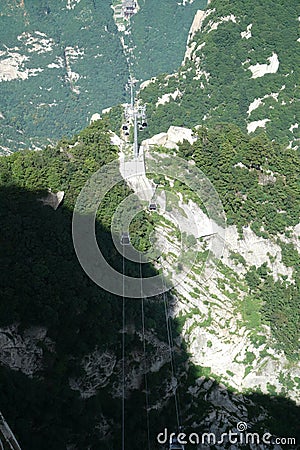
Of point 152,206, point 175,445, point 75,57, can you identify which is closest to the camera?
point 175,445

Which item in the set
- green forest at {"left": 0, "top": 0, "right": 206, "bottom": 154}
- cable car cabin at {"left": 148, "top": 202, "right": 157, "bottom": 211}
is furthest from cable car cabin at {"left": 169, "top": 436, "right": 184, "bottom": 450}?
green forest at {"left": 0, "top": 0, "right": 206, "bottom": 154}

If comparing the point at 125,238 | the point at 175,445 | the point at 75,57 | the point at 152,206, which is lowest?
the point at 175,445

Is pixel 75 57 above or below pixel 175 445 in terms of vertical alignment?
above

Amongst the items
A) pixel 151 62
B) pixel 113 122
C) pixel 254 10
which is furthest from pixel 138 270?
pixel 151 62

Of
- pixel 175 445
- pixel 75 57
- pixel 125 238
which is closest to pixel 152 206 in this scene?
pixel 125 238

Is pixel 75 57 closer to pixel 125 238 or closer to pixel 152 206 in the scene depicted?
pixel 152 206

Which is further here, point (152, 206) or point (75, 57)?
point (75, 57)

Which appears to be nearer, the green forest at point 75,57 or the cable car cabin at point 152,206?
the cable car cabin at point 152,206

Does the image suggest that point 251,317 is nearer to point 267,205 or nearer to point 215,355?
point 215,355

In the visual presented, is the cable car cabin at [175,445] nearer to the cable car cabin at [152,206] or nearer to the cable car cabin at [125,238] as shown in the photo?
the cable car cabin at [125,238]

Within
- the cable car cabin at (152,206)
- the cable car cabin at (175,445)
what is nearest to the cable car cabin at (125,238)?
the cable car cabin at (152,206)

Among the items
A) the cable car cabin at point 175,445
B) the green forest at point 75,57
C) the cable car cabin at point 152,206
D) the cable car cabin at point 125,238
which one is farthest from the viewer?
the green forest at point 75,57
